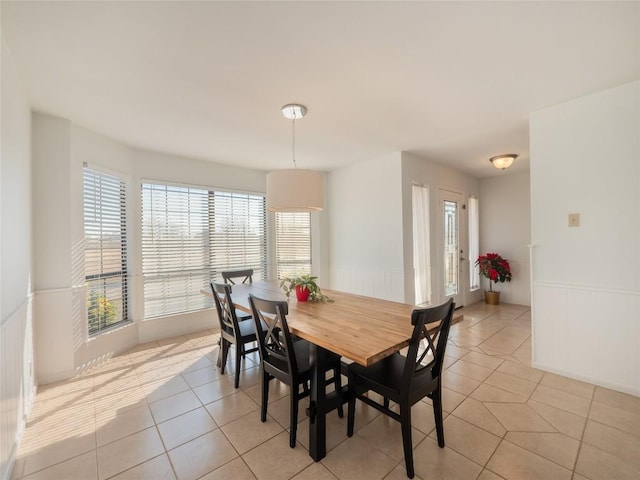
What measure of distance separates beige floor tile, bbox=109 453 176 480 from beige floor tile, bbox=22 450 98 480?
0.57ft

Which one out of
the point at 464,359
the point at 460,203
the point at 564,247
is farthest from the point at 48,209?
the point at 460,203

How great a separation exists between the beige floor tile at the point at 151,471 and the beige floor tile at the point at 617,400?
3.19 meters

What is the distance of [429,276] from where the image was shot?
173 inches

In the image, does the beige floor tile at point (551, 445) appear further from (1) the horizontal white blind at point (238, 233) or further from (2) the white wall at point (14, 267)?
(1) the horizontal white blind at point (238, 233)

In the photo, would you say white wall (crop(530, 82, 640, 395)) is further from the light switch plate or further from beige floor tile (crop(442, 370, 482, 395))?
beige floor tile (crop(442, 370, 482, 395))

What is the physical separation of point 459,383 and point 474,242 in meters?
3.77

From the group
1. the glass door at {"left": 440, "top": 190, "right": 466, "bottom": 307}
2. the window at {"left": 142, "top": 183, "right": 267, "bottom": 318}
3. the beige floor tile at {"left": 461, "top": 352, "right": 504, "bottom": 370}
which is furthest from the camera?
the glass door at {"left": 440, "top": 190, "right": 466, "bottom": 307}

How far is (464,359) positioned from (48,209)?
448 centimetres

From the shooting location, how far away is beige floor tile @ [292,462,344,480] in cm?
160

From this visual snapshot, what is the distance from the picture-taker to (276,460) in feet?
5.69

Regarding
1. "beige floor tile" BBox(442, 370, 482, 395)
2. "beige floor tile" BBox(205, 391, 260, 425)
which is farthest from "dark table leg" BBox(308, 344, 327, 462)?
"beige floor tile" BBox(442, 370, 482, 395)

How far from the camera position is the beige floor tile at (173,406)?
7.16 feet

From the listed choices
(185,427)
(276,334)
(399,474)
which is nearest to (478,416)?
(399,474)

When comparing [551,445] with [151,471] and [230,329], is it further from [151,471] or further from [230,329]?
[230,329]
